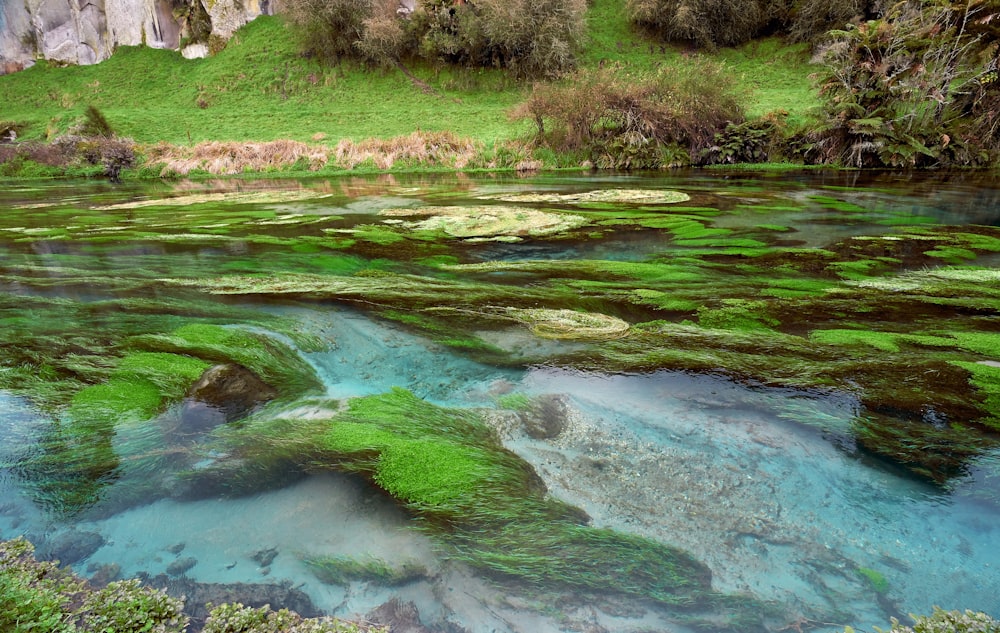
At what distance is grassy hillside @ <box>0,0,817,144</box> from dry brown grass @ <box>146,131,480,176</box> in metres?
1.90

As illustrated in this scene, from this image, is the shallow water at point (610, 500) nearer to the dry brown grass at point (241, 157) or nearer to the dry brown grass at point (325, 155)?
the dry brown grass at point (325, 155)

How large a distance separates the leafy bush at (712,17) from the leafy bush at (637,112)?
17359mm

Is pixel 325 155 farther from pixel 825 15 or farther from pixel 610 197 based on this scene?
pixel 825 15

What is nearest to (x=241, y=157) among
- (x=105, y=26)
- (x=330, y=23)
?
(x=330, y=23)

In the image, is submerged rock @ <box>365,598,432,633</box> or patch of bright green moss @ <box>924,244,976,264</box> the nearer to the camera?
submerged rock @ <box>365,598,432,633</box>

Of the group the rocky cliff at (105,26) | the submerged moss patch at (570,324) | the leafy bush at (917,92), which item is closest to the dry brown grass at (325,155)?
the leafy bush at (917,92)

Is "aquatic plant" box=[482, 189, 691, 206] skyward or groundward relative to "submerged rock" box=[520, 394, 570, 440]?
skyward

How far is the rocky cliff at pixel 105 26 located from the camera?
38.6 metres

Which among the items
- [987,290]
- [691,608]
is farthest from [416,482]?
[987,290]

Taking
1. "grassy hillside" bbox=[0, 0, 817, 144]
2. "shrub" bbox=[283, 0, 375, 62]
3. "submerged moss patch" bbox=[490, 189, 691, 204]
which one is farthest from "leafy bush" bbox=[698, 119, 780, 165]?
"shrub" bbox=[283, 0, 375, 62]

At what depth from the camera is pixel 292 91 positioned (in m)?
32.1

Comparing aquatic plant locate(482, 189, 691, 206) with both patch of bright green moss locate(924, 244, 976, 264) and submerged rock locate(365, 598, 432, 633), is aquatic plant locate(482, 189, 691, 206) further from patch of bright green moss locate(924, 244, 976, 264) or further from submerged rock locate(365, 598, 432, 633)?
submerged rock locate(365, 598, 432, 633)

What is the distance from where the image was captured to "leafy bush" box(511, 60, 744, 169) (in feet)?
57.5

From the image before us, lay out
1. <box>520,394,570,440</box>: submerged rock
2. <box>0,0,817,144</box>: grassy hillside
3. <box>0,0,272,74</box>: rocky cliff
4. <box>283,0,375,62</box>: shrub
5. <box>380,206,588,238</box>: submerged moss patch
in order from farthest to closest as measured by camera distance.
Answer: <box>0,0,272,74</box>: rocky cliff < <box>283,0,375,62</box>: shrub < <box>0,0,817,144</box>: grassy hillside < <box>380,206,588,238</box>: submerged moss patch < <box>520,394,570,440</box>: submerged rock
